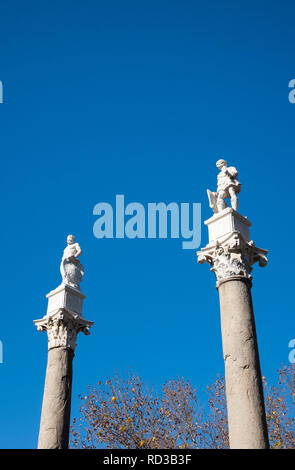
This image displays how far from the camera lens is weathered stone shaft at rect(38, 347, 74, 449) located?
14414 millimetres

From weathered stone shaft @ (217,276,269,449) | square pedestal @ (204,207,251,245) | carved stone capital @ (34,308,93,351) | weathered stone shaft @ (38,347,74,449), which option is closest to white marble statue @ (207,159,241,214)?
square pedestal @ (204,207,251,245)

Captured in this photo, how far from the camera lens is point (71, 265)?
17859mm

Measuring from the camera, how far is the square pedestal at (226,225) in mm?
13203

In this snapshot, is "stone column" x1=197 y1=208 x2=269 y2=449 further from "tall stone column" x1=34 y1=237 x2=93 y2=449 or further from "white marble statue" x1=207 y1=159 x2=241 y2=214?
"tall stone column" x1=34 y1=237 x2=93 y2=449

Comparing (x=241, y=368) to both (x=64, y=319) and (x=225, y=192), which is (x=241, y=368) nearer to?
(x=225, y=192)

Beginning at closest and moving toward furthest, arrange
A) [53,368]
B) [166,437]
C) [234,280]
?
[234,280]
[53,368]
[166,437]

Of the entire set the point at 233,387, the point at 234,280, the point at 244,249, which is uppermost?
the point at 244,249

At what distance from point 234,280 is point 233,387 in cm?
240

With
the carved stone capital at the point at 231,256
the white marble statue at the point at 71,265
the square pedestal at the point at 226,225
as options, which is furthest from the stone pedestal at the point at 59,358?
the square pedestal at the point at 226,225

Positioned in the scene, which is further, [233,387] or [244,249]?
[244,249]

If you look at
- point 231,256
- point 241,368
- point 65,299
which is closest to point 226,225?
point 231,256
